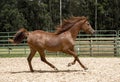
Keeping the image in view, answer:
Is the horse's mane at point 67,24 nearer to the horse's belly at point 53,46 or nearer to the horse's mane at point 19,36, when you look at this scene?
the horse's belly at point 53,46

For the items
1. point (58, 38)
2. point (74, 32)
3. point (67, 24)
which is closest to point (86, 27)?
point (74, 32)

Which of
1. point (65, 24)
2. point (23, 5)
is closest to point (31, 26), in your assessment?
point (23, 5)

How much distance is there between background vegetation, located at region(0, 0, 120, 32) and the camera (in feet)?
148

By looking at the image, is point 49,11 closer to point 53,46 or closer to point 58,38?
point 58,38

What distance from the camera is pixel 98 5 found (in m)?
55.7

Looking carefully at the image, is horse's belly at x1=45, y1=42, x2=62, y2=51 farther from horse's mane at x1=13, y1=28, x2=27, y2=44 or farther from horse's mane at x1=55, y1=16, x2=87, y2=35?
horse's mane at x1=13, y1=28, x2=27, y2=44

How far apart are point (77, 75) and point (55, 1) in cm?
5025

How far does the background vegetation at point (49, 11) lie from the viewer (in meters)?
45.2

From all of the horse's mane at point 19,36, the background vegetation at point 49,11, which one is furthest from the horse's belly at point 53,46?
the background vegetation at point 49,11

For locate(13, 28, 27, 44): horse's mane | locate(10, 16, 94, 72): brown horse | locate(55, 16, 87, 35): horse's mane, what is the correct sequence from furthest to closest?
locate(55, 16, 87, 35): horse's mane < locate(13, 28, 27, 44): horse's mane < locate(10, 16, 94, 72): brown horse

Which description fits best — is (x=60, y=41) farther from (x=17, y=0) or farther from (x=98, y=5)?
(x=98, y=5)

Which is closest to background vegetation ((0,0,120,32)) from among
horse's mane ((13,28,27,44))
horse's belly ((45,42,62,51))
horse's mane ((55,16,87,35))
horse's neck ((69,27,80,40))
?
horse's mane ((13,28,27,44))

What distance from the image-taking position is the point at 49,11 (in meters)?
58.4

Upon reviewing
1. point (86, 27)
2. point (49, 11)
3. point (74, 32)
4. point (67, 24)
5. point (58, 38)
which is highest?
point (67, 24)
